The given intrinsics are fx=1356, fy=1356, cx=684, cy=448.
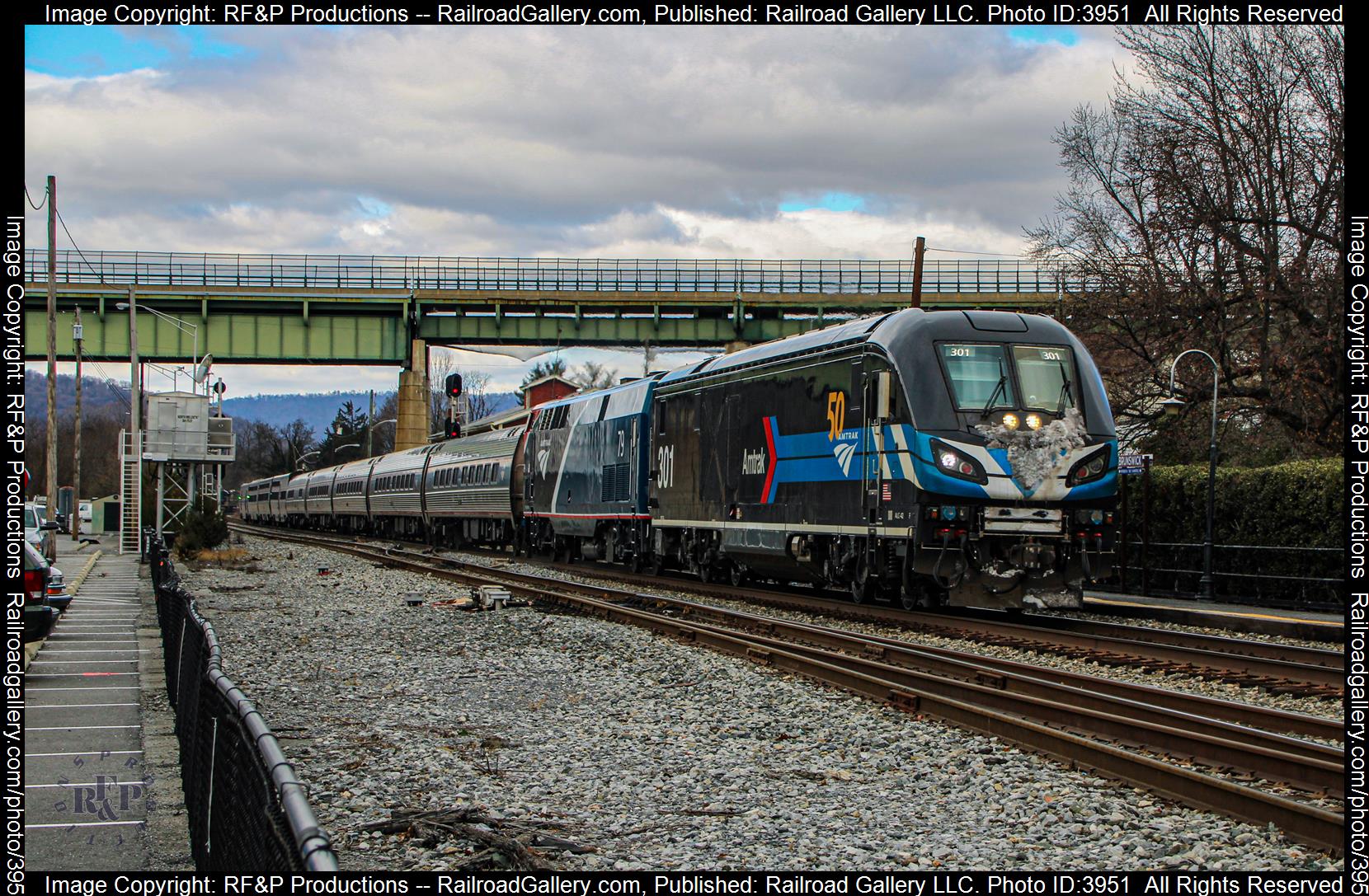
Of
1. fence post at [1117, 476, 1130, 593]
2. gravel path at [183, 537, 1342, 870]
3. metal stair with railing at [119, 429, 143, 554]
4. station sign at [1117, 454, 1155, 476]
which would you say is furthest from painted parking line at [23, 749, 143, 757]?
metal stair with railing at [119, 429, 143, 554]

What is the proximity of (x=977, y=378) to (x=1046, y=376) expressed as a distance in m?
0.89

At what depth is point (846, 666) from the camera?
12.9 m

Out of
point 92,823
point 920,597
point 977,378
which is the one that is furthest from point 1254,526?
point 92,823

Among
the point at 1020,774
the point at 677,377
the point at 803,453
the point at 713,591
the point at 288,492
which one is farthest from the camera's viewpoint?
the point at 288,492

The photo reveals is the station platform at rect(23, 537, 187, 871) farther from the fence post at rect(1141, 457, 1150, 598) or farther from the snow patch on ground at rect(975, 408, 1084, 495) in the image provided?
the fence post at rect(1141, 457, 1150, 598)

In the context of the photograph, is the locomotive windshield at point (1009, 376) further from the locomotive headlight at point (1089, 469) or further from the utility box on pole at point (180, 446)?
the utility box on pole at point (180, 446)

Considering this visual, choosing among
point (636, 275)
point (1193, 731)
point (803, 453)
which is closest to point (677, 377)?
point (803, 453)

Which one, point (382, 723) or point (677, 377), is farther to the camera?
point (677, 377)

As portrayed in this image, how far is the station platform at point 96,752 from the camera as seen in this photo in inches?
275

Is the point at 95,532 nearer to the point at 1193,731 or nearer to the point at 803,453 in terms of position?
the point at 803,453

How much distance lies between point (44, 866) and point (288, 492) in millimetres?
76466

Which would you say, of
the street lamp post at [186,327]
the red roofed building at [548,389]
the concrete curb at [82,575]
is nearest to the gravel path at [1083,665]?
the concrete curb at [82,575]

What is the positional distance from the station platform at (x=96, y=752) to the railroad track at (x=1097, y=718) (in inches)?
213

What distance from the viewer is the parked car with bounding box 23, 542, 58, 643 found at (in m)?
13.0
